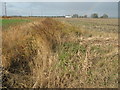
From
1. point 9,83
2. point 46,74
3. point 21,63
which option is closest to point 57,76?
point 46,74

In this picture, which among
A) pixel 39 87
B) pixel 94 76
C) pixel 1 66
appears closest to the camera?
pixel 39 87

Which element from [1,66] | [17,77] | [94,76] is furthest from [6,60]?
[94,76]

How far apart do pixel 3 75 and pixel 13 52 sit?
0.94 meters

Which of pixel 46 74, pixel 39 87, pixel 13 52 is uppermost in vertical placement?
pixel 13 52

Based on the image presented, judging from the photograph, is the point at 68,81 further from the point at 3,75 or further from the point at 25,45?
the point at 25,45

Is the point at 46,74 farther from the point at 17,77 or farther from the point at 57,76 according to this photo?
the point at 17,77

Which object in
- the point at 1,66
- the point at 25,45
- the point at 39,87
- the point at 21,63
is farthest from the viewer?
the point at 25,45

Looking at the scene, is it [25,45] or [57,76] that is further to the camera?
[25,45]

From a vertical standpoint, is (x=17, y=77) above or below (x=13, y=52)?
below

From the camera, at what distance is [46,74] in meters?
3.88

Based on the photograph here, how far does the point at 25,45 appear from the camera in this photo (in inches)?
219

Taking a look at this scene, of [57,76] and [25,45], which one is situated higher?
[25,45]

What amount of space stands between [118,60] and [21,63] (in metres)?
2.81

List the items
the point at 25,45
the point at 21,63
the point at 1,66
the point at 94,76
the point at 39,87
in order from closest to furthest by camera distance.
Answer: the point at 39,87
the point at 94,76
the point at 1,66
the point at 21,63
the point at 25,45
